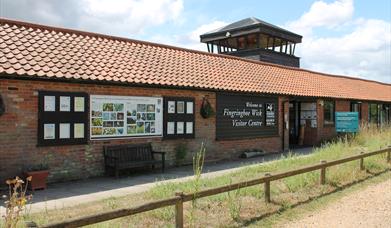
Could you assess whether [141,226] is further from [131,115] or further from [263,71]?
[263,71]

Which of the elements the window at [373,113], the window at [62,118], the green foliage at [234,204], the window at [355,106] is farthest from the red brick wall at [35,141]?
the window at [373,113]

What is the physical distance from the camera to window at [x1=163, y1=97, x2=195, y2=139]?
42.4 feet

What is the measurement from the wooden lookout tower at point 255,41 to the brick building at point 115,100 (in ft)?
27.3

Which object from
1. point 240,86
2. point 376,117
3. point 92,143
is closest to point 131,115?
point 92,143

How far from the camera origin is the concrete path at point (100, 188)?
8.12m

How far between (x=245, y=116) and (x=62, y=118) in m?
7.58

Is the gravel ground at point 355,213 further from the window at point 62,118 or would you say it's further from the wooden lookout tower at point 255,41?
the wooden lookout tower at point 255,41

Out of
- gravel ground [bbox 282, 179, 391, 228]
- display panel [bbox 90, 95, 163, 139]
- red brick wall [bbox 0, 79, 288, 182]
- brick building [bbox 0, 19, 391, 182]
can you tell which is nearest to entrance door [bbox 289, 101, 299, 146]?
brick building [bbox 0, 19, 391, 182]

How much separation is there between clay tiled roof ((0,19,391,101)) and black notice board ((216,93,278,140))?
0.42 m

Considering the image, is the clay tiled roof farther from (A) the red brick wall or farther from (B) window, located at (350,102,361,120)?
(B) window, located at (350,102,361,120)

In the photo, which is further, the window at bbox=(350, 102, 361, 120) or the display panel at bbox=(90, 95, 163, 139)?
the window at bbox=(350, 102, 361, 120)

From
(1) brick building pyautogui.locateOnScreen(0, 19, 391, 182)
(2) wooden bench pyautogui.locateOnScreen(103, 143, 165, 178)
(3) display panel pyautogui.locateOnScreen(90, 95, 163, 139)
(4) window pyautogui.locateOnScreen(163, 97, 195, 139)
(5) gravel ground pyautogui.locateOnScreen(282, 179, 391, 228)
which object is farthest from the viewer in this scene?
(4) window pyautogui.locateOnScreen(163, 97, 195, 139)

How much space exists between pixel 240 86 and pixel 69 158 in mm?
7470

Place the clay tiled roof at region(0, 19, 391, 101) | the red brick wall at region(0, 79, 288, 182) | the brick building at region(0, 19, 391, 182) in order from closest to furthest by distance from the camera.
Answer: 1. the red brick wall at region(0, 79, 288, 182)
2. the brick building at region(0, 19, 391, 182)
3. the clay tiled roof at region(0, 19, 391, 101)
